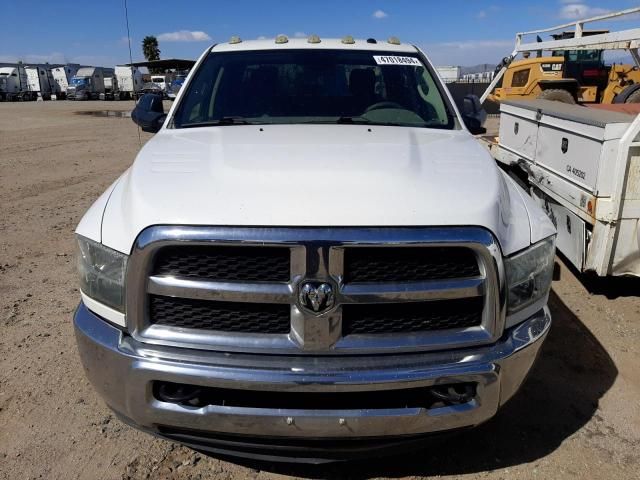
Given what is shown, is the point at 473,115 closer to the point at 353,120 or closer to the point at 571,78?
the point at 353,120

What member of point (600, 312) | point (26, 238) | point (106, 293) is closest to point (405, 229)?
point (106, 293)

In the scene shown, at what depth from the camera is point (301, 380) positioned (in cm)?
203

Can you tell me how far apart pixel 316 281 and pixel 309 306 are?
98 millimetres

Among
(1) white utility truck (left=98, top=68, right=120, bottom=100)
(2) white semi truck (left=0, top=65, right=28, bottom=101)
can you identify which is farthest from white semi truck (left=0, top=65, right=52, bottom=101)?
(1) white utility truck (left=98, top=68, right=120, bottom=100)

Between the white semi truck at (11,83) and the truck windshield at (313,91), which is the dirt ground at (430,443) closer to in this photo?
the truck windshield at (313,91)

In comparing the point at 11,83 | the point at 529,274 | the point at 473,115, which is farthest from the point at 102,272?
the point at 11,83

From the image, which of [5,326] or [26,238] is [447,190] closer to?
[5,326]

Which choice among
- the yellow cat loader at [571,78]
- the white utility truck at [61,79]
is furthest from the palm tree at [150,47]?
the yellow cat loader at [571,78]

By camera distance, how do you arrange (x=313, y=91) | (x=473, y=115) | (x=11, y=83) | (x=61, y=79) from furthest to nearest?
(x=61, y=79) → (x=11, y=83) → (x=473, y=115) → (x=313, y=91)

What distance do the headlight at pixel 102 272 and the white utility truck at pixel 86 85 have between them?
168ft

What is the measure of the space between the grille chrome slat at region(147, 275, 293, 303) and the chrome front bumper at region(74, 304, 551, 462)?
0.22m

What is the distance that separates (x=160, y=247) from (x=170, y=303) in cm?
24

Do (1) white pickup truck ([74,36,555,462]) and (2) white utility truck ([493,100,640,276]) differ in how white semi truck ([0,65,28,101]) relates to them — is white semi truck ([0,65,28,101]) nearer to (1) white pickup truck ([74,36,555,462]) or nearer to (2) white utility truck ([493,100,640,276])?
(2) white utility truck ([493,100,640,276])

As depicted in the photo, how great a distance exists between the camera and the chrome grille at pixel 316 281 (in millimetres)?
2016
